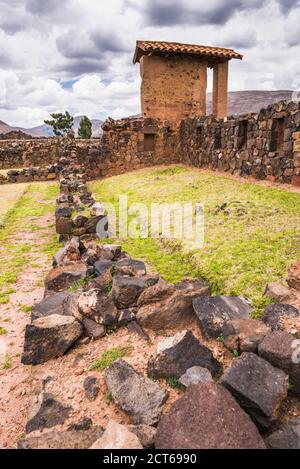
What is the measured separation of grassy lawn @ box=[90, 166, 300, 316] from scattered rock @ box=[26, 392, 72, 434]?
2.51m

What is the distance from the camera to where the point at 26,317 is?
496 cm

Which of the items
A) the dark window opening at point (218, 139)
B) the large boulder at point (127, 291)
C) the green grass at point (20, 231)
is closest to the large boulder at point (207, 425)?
the large boulder at point (127, 291)

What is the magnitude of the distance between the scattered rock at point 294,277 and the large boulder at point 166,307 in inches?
45.9

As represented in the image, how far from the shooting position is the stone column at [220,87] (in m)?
21.3

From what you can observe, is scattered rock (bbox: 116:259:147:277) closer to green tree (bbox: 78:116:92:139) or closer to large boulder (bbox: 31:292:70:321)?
large boulder (bbox: 31:292:70:321)

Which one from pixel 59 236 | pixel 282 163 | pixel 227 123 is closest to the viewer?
pixel 59 236

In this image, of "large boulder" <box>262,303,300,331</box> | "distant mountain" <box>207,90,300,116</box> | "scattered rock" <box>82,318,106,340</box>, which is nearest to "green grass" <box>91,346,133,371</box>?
"scattered rock" <box>82,318,106,340</box>

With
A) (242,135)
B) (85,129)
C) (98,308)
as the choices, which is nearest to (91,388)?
(98,308)

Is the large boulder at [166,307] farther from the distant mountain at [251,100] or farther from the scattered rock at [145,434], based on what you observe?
the distant mountain at [251,100]

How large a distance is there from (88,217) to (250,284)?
5244 mm

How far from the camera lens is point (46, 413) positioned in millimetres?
2990

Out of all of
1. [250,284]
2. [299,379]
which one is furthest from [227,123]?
[299,379]

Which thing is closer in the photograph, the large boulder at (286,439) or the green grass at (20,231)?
the large boulder at (286,439)
